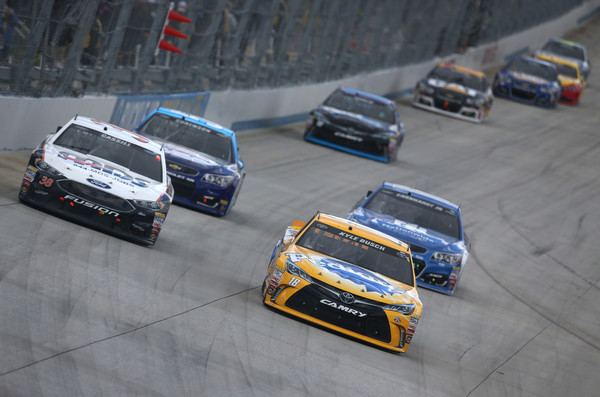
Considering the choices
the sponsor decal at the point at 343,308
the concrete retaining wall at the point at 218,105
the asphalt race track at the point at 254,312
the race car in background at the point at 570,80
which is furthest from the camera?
the race car in background at the point at 570,80

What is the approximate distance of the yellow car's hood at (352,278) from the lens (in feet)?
36.5

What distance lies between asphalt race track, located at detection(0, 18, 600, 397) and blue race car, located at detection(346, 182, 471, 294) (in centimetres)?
33

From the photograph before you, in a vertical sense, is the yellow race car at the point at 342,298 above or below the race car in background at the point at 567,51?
above

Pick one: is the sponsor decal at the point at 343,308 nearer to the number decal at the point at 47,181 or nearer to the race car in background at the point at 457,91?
the number decal at the point at 47,181

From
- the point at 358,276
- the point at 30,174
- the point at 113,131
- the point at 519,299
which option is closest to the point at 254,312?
the point at 358,276

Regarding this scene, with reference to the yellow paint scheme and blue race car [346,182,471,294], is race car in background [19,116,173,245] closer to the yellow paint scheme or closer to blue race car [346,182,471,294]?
blue race car [346,182,471,294]

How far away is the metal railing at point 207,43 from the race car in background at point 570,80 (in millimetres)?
5244

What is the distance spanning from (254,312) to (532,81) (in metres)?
32.7

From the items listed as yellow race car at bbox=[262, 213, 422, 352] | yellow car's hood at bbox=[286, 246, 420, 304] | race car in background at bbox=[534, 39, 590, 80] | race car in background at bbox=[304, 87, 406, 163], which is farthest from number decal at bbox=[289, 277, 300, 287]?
race car in background at bbox=[534, 39, 590, 80]

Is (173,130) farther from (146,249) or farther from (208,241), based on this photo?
(146,249)

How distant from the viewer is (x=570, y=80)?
45.2 m

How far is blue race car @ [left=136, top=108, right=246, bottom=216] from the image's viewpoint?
16.0 m

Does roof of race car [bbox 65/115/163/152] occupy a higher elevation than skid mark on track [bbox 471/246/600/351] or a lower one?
higher

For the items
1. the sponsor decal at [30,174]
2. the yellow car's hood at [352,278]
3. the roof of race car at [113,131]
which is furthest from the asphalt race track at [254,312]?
the roof of race car at [113,131]
